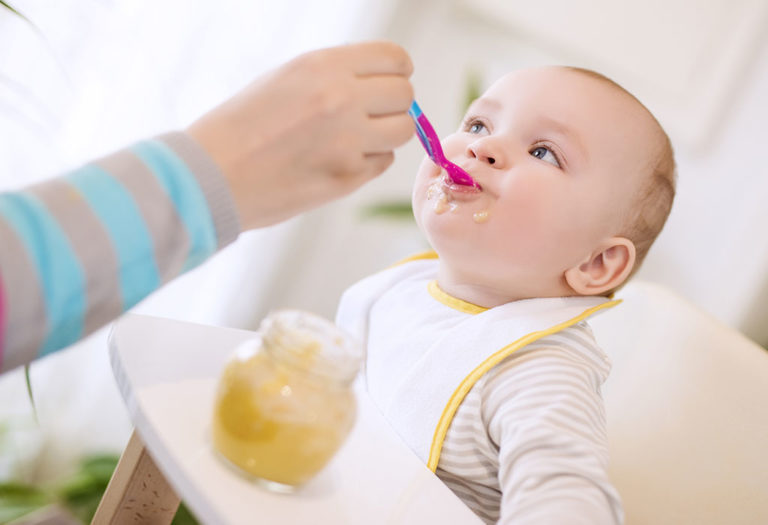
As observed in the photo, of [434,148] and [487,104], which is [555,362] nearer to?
[434,148]

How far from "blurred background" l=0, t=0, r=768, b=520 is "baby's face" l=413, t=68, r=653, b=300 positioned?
82 cm

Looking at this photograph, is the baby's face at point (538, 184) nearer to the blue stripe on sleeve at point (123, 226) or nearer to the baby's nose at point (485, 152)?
the baby's nose at point (485, 152)

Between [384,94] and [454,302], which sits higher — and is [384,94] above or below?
above

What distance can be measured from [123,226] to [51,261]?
2.0 inches

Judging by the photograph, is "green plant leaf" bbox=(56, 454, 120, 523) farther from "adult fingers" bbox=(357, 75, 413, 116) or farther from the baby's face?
"adult fingers" bbox=(357, 75, 413, 116)

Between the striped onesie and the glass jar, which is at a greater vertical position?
the glass jar

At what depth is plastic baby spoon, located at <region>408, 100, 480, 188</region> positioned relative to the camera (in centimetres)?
84

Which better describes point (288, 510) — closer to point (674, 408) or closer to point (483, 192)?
point (483, 192)

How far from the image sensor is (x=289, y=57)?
6.16 ft

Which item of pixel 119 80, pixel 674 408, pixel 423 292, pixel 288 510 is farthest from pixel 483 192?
pixel 119 80

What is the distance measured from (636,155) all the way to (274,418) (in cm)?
66

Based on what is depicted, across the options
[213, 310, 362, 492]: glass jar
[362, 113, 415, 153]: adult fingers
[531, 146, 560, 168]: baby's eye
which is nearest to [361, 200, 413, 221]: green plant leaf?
[531, 146, 560, 168]: baby's eye

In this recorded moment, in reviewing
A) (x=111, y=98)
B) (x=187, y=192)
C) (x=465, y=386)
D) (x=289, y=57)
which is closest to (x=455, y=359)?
(x=465, y=386)

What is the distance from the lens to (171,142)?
53cm
